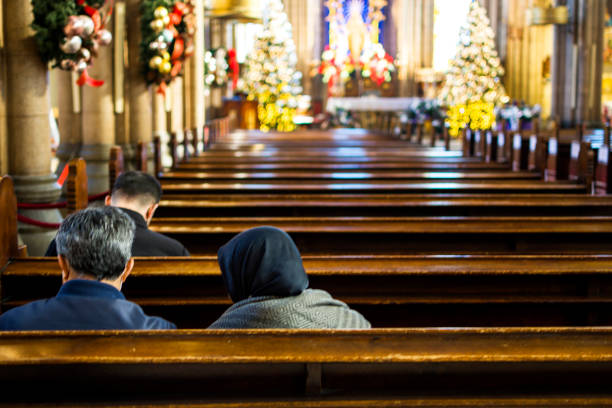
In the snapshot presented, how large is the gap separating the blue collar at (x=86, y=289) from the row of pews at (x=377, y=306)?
207 millimetres

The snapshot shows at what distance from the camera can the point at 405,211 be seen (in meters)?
5.72

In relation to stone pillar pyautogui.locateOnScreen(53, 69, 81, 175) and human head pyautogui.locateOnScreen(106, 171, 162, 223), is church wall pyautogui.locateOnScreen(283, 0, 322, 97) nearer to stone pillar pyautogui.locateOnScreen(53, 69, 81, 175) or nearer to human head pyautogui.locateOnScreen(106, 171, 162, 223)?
stone pillar pyautogui.locateOnScreen(53, 69, 81, 175)

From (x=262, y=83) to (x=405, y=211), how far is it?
19.4 metres

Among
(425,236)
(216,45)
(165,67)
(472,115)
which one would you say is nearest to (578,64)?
(472,115)

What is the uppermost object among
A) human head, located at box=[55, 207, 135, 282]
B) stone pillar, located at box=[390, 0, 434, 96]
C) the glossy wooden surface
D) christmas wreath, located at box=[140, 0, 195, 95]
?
stone pillar, located at box=[390, 0, 434, 96]

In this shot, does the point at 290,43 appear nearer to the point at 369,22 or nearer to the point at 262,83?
the point at 262,83

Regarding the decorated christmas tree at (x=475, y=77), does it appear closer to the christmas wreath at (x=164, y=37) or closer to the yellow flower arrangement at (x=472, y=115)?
the yellow flower arrangement at (x=472, y=115)

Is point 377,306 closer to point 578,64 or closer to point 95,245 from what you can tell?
point 95,245

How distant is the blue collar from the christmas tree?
891 inches

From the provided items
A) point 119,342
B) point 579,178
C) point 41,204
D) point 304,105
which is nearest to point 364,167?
point 579,178

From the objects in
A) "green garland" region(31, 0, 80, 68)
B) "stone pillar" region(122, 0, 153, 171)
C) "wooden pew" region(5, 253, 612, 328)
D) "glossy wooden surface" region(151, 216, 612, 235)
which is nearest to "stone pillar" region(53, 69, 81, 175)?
"stone pillar" region(122, 0, 153, 171)

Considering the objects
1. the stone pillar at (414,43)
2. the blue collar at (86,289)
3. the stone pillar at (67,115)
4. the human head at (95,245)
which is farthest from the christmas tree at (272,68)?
the blue collar at (86,289)

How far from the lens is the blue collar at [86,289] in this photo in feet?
7.22

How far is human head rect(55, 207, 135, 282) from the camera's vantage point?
2.27 m
